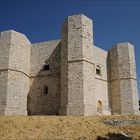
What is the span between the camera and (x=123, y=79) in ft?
82.1

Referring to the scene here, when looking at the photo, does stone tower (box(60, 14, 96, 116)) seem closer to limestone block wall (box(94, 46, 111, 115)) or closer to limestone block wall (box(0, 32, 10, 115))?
limestone block wall (box(94, 46, 111, 115))

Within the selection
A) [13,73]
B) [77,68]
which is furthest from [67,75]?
[13,73]

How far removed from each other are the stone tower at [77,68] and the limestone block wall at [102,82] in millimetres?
3553

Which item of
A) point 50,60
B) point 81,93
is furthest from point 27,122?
point 50,60

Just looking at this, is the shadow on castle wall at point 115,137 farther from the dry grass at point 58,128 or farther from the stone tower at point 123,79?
the stone tower at point 123,79

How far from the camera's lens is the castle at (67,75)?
19938 mm

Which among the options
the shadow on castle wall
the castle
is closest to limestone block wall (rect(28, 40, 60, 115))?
the castle

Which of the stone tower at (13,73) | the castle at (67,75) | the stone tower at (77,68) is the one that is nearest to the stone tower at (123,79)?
the castle at (67,75)

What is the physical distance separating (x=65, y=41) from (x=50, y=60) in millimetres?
2927

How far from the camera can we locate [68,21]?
21.6 m

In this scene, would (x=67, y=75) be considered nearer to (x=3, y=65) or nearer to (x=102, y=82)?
(x=3, y=65)

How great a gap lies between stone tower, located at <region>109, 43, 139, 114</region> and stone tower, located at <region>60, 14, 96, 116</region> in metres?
5.17

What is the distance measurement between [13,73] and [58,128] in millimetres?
8675

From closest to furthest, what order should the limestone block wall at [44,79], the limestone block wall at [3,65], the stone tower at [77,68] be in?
the stone tower at [77,68] < the limestone block wall at [3,65] < the limestone block wall at [44,79]
